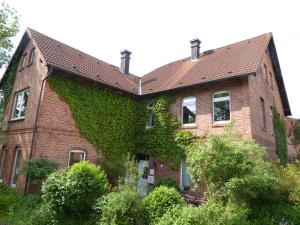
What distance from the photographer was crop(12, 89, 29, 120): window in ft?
49.3

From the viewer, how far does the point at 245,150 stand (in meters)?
8.89

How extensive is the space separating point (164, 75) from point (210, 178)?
12152 mm

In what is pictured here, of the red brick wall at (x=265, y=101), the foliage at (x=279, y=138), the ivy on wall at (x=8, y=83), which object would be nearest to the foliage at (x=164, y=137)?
the red brick wall at (x=265, y=101)

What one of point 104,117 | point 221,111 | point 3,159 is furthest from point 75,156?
point 221,111

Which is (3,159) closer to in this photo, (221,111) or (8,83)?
(8,83)

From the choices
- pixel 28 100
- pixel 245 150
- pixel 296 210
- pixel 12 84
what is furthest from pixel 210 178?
pixel 12 84

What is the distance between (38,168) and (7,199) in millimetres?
1899

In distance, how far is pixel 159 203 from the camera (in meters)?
7.77

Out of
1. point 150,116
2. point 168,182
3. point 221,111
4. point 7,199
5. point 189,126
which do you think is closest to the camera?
point 7,199

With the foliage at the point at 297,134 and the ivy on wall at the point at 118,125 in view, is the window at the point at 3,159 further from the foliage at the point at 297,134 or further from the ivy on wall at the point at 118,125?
the foliage at the point at 297,134

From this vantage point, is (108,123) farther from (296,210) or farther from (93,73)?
(296,210)

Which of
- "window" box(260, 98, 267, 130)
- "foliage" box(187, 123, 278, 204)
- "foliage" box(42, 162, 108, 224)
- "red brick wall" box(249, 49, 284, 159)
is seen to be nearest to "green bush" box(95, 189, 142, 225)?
"foliage" box(42, 162, 108, 224)

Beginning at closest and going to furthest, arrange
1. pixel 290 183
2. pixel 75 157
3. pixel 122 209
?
1. pixel 122 209
2. pixel 290 183
3. pixel 75 157

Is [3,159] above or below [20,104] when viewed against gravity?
below
